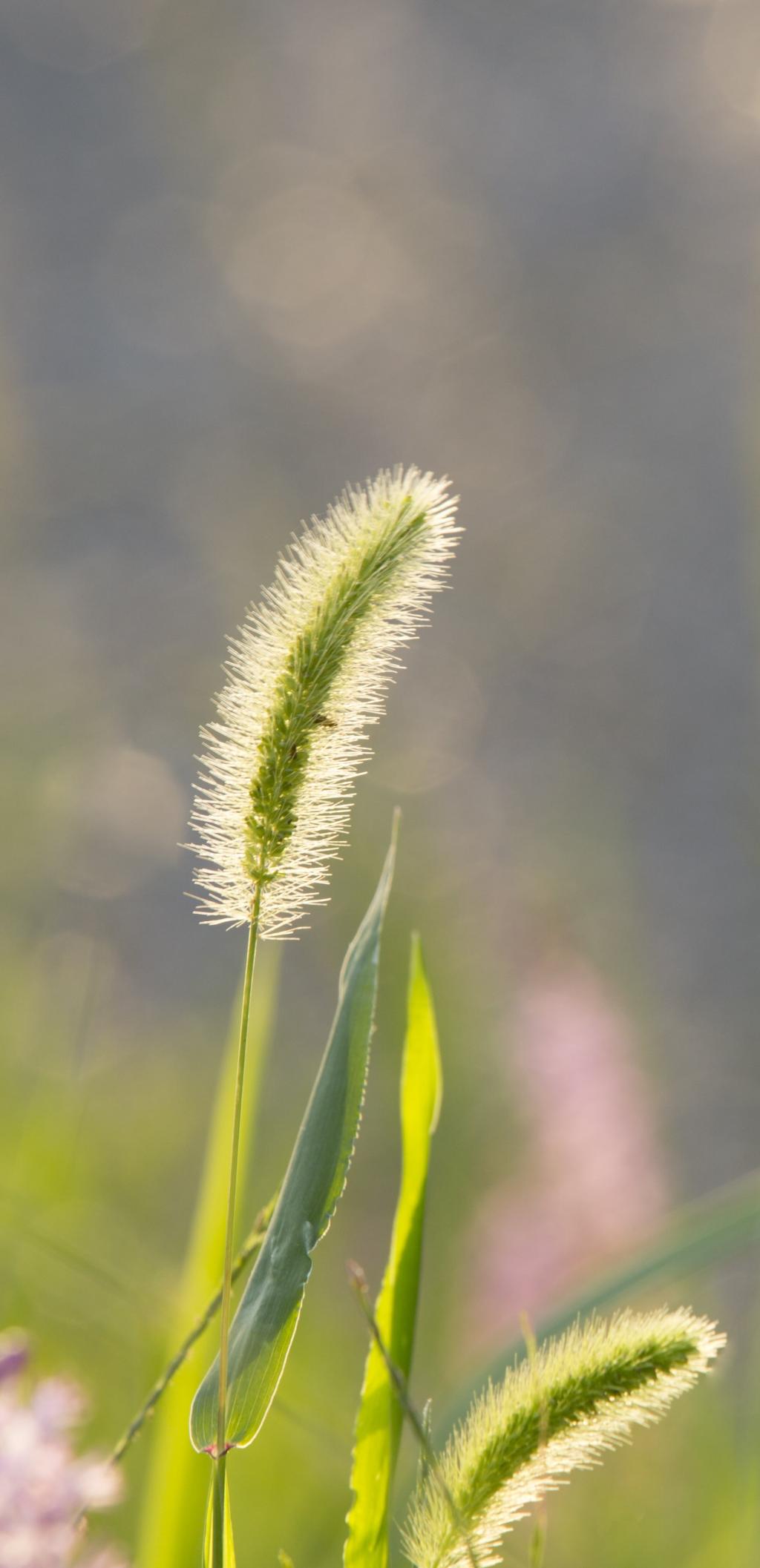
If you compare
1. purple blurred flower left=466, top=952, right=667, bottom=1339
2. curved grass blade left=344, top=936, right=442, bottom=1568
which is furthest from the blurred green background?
curved grass blade left=344, top=936, right=442, bottom=1568

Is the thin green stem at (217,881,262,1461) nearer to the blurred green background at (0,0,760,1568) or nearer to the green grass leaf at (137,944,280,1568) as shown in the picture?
the green grass leaf at (137,944,280,1568)

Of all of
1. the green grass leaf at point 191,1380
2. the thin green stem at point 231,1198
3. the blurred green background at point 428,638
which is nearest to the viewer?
the thin green stem at point 231,1198

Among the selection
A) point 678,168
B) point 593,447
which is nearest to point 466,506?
point 593,447

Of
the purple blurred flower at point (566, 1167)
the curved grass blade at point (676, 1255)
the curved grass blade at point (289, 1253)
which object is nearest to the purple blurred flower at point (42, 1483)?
the curved grass blade at point (289, 1253)

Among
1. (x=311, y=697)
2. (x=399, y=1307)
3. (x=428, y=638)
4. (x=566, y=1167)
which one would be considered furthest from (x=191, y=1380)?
(x=428, y=638)

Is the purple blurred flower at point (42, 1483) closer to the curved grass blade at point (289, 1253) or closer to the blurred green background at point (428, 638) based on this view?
the curved grass blade at point (289, 1253)

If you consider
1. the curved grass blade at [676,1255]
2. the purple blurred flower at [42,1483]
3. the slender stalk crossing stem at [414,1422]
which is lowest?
the purple blurred flower at [42,1483]

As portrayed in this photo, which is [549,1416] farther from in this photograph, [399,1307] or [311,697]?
[311,697]
